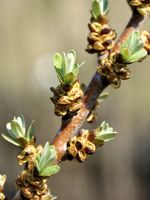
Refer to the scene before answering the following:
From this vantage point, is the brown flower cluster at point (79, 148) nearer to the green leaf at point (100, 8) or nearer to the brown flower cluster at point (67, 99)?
the brown flower cluster at point (67, 99)

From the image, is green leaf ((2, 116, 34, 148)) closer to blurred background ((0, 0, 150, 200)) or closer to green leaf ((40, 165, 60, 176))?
green leaf ((40, 165, 60, 176))

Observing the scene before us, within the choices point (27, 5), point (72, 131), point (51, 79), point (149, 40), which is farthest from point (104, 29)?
point (27, 5)

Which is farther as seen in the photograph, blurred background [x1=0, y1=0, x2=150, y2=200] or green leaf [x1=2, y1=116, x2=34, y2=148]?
blurred background [x1=0, y1=0, x2=150, y2=200]

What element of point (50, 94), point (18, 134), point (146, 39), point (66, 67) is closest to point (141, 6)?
point (146, 39)

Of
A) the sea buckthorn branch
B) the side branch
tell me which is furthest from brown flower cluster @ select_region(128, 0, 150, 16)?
the side branch

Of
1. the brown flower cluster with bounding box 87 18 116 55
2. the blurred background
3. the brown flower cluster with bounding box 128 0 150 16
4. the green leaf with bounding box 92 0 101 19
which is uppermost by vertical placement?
the green leaf with bounding box 92 0 101 19

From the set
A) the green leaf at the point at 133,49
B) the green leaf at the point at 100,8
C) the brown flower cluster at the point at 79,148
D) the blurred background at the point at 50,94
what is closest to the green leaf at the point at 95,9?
the green leaf at the point at 100,8
